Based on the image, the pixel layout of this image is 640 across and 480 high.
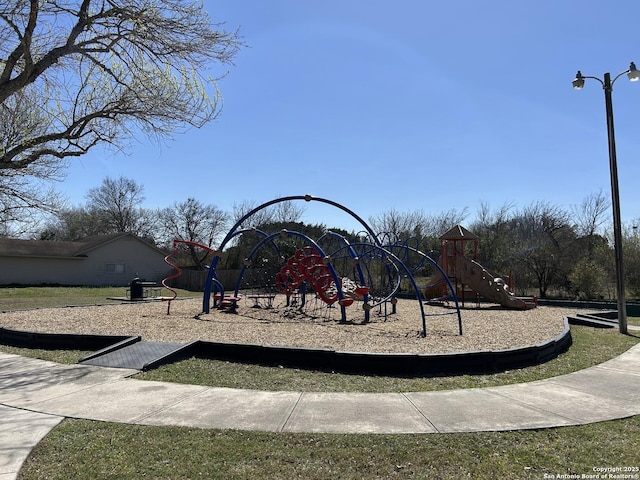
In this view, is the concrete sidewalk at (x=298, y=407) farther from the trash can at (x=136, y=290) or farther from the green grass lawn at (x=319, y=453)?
the trash can at (x=136, y=290)

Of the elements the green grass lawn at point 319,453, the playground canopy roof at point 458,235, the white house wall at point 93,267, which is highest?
the playground canopy roof at point 458,235

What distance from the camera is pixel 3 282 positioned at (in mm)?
31047

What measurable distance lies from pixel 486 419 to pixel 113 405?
4183 millimetres

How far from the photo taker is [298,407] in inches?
201

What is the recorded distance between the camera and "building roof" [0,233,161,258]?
31812 mm

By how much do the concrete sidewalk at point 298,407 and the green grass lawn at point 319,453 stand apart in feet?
0.61

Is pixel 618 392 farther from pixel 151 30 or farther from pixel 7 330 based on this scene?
pixel 7 330

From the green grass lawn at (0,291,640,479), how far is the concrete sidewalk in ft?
0.61

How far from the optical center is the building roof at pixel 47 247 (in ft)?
104

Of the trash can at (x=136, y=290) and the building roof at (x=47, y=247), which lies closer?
the trash can at (x=136, y=290)

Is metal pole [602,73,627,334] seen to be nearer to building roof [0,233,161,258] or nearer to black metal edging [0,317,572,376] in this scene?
black metal edging [0,317,572,376]

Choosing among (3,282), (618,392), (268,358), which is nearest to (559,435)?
(618,392)

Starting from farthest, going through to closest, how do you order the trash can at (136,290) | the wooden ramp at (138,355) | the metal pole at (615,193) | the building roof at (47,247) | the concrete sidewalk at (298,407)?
the building roof at (47,247)
the trash can at (136,290)
the metal pole at (615,193)
the wooden ramp at (138,355)
the concrete sidewalk at (298,407)

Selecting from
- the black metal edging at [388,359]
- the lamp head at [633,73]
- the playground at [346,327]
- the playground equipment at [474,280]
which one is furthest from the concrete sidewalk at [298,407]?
the playground equipment at [474,280]
